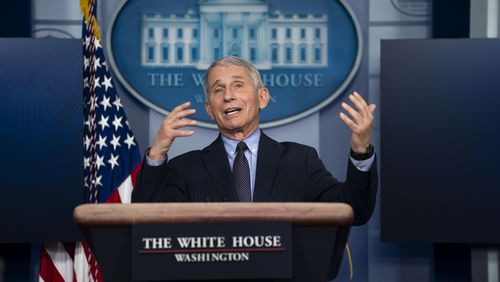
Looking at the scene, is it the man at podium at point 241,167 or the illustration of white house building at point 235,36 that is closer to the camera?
the man at podium at point 241,167

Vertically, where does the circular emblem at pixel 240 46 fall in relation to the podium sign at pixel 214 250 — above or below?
above

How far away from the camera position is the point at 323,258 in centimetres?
125

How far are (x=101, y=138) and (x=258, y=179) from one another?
5.13ft

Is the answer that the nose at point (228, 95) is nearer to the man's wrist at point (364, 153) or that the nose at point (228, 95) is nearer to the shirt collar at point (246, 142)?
the shirt collar at point (246, 142)

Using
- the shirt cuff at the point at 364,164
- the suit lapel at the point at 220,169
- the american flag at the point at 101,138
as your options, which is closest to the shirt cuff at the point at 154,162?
the suit lapel at the point at 220,169

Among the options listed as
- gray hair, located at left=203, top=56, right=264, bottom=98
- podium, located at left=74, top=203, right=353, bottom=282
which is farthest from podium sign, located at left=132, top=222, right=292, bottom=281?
gray hair, located at left=203, top=56, right=264, bottom=98

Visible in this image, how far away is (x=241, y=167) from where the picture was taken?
2.09 meters

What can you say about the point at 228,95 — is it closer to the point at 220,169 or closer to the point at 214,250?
the point at 220,169

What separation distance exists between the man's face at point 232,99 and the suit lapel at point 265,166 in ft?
0.27

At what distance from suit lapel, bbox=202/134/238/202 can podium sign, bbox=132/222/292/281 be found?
0.76m

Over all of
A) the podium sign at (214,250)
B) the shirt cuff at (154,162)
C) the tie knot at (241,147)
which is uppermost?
the tie knot at (241,147)

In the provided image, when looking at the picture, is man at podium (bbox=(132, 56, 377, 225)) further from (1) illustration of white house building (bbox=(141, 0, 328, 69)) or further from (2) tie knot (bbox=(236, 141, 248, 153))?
(1) illustration of white house building (bbox=(141, 0, 328, 69))

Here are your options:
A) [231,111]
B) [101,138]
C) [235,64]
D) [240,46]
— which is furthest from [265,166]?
[240,46]

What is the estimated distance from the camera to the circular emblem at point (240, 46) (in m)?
3.91
